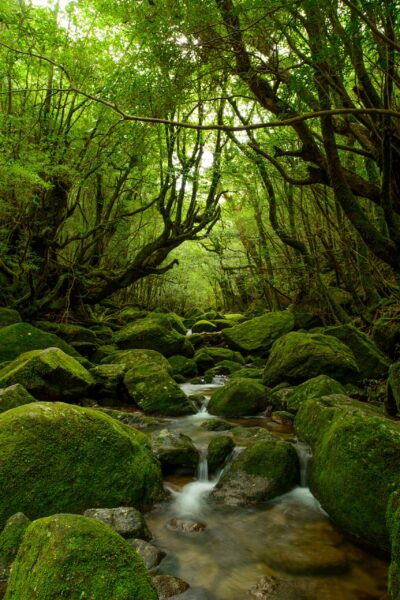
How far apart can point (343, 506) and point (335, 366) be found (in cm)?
455

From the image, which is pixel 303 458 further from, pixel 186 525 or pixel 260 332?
pixel 260 332

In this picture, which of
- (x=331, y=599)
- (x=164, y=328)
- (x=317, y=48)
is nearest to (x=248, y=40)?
(x=317, y=48)

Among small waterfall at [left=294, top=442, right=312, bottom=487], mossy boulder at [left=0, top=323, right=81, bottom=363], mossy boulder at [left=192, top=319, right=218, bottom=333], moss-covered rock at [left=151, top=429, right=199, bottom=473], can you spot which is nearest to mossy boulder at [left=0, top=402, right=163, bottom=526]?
moss-covered rock at [left=151, top=429, right=199, bottom=473]

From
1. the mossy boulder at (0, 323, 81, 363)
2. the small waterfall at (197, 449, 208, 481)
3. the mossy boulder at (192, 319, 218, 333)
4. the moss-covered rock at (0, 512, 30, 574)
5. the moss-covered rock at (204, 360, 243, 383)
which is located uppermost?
the mossy boulder at (0, 323, 81, 363)

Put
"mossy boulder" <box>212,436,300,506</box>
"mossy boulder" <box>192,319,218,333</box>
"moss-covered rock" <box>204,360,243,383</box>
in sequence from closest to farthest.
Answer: "mossy boulder" <box>212,436,300,506</box> → "moss-covered rock" <box>204,360,243,383</box> → "mossy boulder" <box>192,319,218,333</box>

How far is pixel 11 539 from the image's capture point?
2.91 metres

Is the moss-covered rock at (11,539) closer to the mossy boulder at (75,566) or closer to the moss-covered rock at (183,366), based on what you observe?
the mossy boulder at (75,566)

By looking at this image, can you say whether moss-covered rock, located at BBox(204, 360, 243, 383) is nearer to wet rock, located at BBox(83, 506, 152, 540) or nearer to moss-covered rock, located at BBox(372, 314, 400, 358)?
moss-covered rock, located at BBox(372, 314, 400, 358)

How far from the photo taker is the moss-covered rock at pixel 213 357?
1244 centimetres

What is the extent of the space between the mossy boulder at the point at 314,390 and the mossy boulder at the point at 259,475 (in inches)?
79.1

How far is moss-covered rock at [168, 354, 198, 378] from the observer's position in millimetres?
11602

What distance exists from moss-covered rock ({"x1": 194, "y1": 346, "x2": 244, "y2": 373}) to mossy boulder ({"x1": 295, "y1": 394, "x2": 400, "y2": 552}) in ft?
26.4

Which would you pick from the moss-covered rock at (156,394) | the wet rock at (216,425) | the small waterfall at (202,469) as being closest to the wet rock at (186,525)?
the small waterfall at (202,469)

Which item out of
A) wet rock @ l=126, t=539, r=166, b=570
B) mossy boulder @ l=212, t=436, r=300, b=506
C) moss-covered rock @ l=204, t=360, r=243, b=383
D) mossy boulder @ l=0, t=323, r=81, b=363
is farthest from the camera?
moss-covered rock @ l=204, t=360, r=243, b=383
